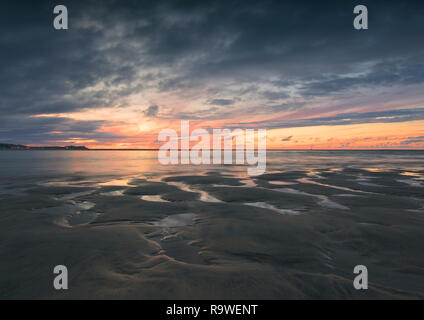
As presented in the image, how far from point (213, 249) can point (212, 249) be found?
2 centimetres

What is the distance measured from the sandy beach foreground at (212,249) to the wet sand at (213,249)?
0.02 m

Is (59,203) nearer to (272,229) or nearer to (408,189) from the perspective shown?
(272,229)

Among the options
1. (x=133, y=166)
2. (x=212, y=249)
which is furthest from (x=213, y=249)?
Answer: (x=133, y=166)

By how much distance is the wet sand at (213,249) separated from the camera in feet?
12.4

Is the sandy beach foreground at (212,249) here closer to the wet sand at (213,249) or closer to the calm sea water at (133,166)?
the wet sand at (213,249)

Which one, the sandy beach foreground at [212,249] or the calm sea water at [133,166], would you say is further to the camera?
the calm sea water at [133,166]

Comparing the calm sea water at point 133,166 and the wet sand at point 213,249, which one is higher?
the calm sea water at point 133,166

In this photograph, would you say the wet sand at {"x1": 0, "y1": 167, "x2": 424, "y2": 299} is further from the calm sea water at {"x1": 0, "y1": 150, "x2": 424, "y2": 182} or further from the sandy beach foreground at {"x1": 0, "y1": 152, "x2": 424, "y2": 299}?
the calm sea water at {"x1": 0, "y1": 150, "x2": 424, "y2": 182}

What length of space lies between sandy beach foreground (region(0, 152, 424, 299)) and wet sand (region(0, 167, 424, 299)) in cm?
2

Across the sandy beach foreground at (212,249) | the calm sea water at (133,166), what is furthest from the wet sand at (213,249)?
the calm sea water at (133,166)

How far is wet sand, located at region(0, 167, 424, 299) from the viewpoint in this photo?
3779mm

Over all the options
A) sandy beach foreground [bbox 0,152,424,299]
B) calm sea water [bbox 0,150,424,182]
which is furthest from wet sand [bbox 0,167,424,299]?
calm sea water [bbox 0,150,424,182]

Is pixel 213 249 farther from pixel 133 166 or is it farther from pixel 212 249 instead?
pixel 133 166
